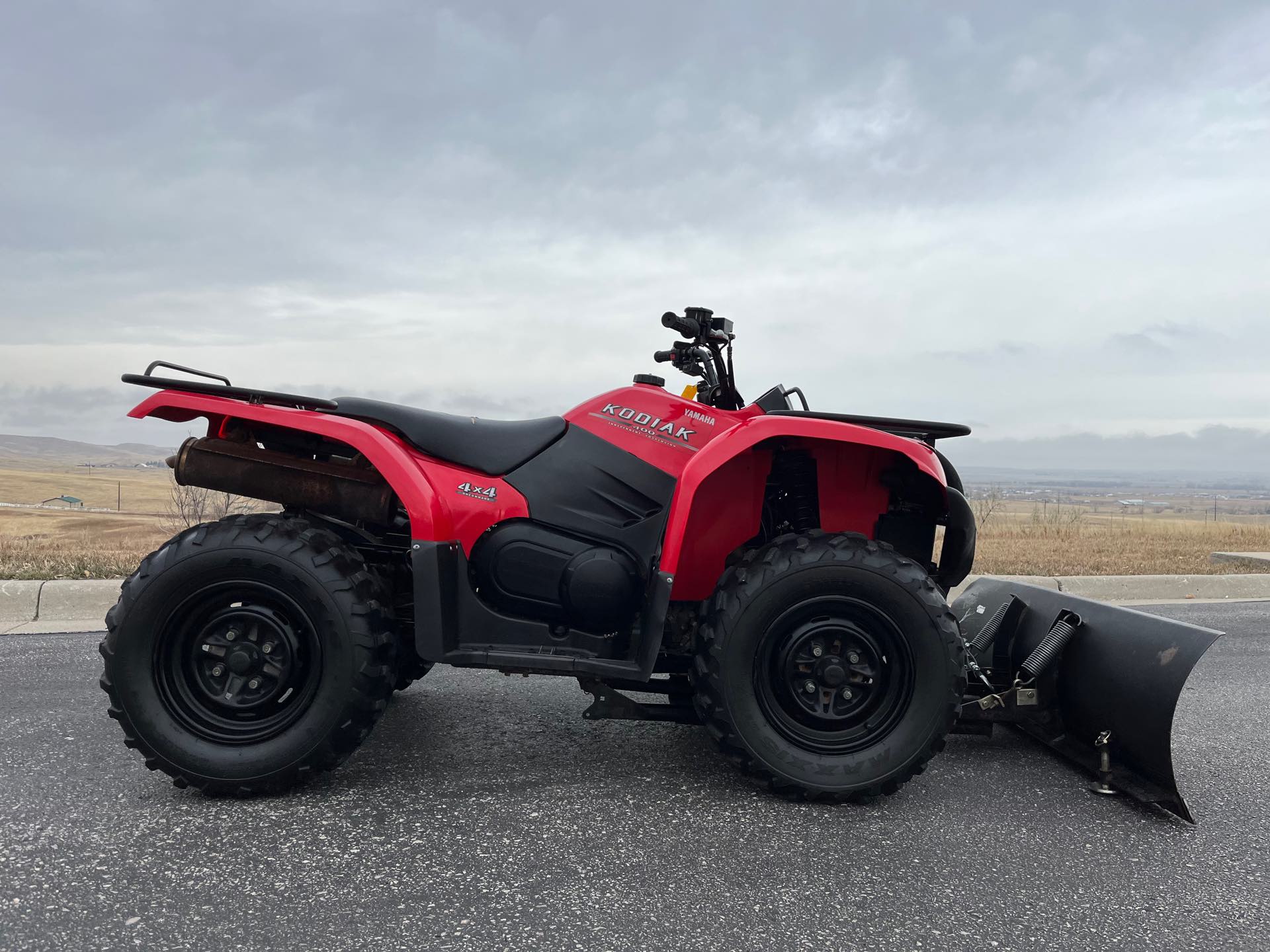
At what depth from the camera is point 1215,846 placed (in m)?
2.80

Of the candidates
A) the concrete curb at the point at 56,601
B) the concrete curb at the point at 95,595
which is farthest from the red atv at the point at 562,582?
the concrete curb at the point at 56,601

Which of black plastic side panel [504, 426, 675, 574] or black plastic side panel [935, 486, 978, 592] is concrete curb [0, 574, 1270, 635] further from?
black plastic side panel [504, 426, 675, 574]

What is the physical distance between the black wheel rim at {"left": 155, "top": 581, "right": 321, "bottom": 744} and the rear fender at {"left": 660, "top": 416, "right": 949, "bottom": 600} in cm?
132

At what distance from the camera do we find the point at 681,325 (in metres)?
3.42

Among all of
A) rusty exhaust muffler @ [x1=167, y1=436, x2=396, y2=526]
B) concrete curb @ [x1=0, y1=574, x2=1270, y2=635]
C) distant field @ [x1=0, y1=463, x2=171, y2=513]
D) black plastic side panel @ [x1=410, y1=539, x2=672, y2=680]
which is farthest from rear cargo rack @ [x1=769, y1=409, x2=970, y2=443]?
distant field @ [x1=0, y1=463, x2=171, y2=513]

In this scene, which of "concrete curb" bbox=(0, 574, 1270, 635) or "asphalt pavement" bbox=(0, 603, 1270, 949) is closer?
"asphalt pavement" bbox=(0, 603, 1270, 949)

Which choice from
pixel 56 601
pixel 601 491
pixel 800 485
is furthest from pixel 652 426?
pixel 56 601

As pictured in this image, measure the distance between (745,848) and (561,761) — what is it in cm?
96

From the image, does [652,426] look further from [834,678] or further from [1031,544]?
[1031,544]

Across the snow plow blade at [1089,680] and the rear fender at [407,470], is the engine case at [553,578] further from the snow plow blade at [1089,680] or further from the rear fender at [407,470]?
the snow plow blade at [1089,680]

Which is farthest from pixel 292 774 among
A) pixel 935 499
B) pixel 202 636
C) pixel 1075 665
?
pixel 1075 665

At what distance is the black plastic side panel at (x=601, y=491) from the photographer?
3271 mm

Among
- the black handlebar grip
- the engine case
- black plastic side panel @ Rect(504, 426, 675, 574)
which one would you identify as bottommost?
the engine case

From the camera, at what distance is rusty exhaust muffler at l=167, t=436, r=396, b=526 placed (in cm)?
331
